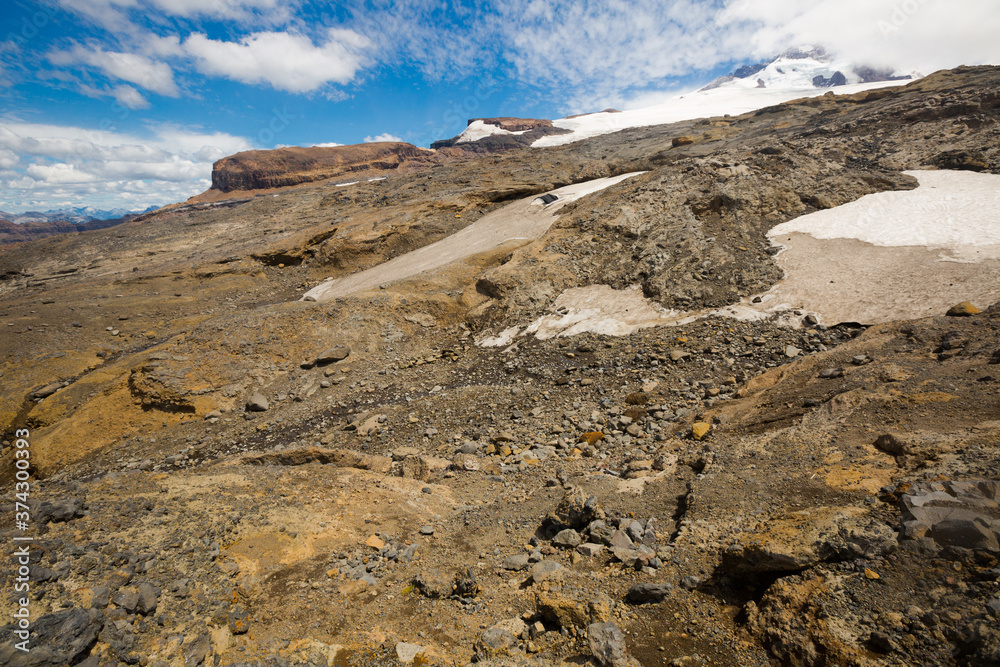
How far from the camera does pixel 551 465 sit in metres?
8.89

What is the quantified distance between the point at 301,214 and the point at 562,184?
29.0 meters

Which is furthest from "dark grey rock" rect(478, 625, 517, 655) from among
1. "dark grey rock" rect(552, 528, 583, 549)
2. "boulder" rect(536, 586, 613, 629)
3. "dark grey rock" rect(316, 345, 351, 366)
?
"dark grey rock" rect(316, 345, 351, 366)

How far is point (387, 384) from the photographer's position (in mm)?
14289

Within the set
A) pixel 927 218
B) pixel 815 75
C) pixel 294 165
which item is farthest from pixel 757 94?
pixel 927 218

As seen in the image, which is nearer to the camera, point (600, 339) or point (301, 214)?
point (600, 339)

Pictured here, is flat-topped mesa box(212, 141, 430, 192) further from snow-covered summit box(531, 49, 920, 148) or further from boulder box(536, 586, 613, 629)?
boulder box(536, 586, 613, 629)

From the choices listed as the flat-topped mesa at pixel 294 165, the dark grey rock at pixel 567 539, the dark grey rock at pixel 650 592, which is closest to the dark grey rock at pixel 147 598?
the dark grey rock at pixel 567 539

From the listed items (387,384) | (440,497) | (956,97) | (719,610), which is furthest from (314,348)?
(956,97)

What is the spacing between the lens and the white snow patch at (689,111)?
318ft

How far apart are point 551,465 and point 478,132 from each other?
129291 mm

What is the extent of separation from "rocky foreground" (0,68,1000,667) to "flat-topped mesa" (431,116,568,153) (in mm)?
92392

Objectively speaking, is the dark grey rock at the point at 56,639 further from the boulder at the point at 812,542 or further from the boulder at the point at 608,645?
the boulder at the point at 812,542

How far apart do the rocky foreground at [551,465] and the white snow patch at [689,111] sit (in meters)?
84.7

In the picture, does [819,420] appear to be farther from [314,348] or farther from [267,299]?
[267,299]
